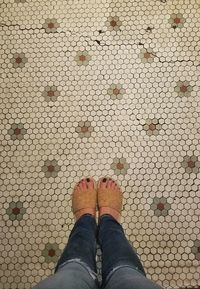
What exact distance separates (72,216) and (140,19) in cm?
80

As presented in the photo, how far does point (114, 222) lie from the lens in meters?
1.31

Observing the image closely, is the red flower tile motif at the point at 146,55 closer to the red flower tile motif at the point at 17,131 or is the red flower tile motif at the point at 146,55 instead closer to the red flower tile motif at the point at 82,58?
the red flower tile motif at the point at 82,58

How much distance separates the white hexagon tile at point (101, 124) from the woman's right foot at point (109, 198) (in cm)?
3

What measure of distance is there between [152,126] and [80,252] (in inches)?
21.7

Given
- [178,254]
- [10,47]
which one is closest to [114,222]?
[178,254]

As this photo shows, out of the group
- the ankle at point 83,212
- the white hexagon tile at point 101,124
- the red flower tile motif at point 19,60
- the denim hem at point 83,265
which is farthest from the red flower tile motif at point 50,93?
the denim hem at point 83,265

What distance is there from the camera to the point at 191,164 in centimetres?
143

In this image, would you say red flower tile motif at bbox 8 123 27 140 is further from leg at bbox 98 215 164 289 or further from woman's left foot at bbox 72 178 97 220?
leg at bbox 98 215 164 289

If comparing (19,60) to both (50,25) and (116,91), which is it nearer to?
(50,25)

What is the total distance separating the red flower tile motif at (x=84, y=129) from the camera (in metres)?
1.46

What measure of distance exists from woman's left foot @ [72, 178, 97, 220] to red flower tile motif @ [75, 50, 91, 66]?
1.47 feet

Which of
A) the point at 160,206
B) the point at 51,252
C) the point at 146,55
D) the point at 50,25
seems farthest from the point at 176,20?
the point at 51,252

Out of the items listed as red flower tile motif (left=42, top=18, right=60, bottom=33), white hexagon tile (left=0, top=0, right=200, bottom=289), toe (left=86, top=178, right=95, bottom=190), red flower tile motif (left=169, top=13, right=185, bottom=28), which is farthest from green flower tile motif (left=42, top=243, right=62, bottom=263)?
red flower tile motif (left=169, top=13, right=185, bottom=28)

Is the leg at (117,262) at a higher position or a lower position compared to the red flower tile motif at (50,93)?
lower
